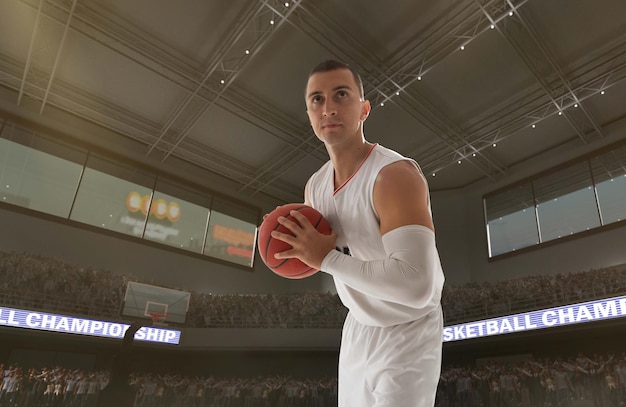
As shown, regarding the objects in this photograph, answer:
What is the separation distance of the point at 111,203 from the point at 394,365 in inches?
605

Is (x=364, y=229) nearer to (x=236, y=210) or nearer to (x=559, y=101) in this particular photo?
(x=559, y=101)

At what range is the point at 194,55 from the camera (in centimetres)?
1180

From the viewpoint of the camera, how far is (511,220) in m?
15.3

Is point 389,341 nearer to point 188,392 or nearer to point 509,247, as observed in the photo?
point 188,392

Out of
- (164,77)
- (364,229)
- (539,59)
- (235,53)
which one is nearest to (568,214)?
(539,59)

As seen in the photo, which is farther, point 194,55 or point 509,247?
point 509,247

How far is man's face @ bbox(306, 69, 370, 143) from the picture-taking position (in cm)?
170

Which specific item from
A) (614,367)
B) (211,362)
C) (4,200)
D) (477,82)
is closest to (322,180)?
(614,367)

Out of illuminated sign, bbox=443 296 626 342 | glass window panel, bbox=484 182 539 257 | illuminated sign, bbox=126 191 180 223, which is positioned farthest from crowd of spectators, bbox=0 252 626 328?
illuminated sign, bbox=126 191 180 223

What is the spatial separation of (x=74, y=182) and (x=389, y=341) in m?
15.1

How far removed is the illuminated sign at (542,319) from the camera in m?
9.54

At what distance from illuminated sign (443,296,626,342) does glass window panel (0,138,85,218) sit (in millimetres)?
12943

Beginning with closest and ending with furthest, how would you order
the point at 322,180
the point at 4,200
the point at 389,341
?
the point at 389,341
the point at 322,180
the point at 4,200

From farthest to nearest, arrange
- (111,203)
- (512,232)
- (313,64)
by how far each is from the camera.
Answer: (512,232)
(111,203)
(313,64)
